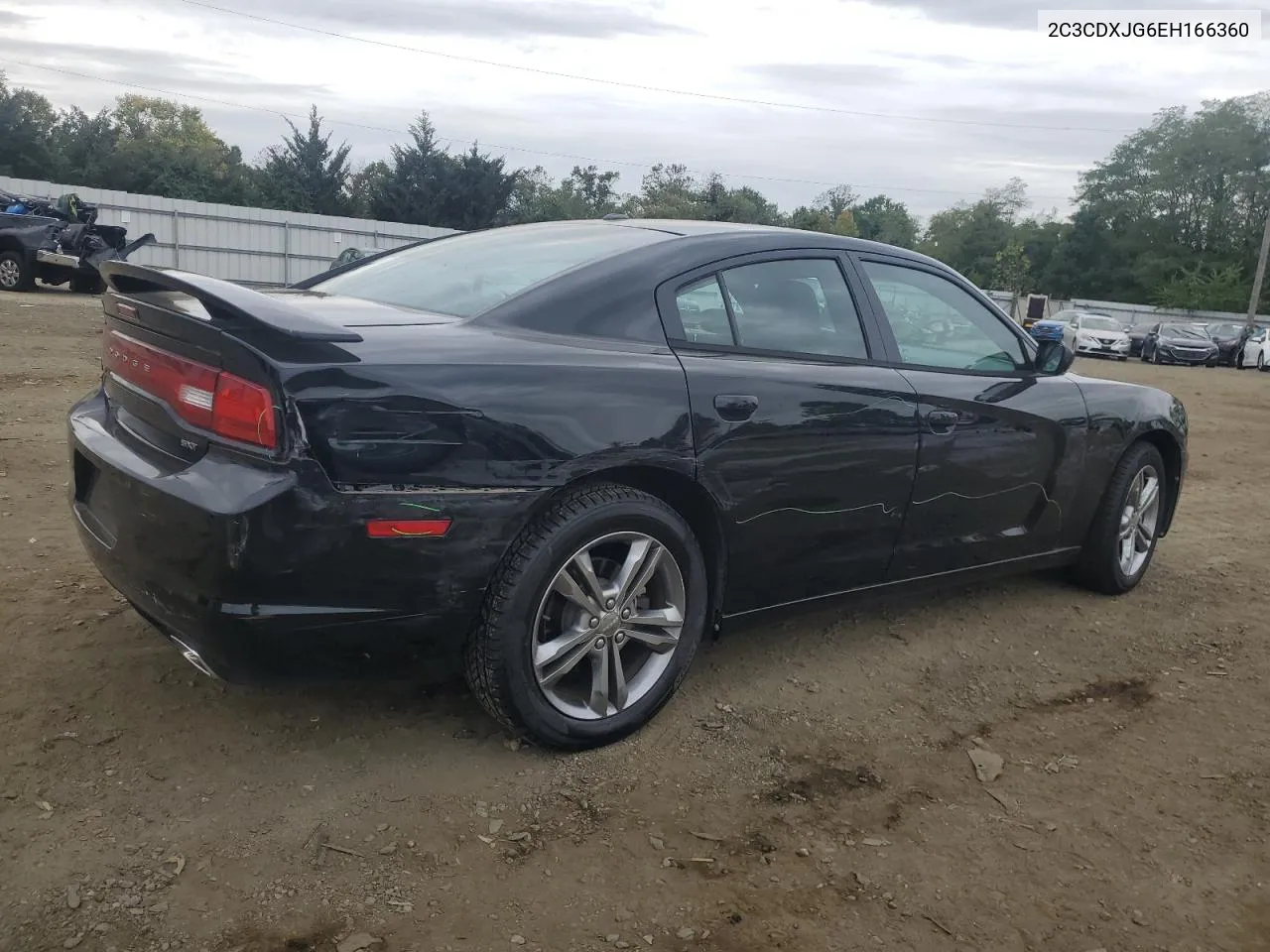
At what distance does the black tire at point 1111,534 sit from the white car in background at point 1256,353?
2970cm

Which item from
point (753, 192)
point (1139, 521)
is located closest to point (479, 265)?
point (1139, 521)

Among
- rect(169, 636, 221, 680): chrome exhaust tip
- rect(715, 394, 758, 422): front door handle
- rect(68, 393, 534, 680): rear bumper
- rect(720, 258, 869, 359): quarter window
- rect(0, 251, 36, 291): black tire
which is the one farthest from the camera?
rect(0, 251, 36, 291): black tire

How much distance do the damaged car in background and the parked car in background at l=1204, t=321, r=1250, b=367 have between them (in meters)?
28.7

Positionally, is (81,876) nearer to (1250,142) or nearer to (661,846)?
(661,846)

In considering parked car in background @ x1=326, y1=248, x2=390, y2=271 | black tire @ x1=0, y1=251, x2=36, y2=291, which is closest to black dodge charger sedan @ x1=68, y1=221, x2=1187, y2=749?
parked car in background @ x1=326, y1=248, x2=390, y2=271

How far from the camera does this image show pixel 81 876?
88.7 inches

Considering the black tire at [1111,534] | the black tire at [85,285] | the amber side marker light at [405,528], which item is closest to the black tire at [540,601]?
the amber side marker light at [405,528]

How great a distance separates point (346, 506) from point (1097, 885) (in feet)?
6.52

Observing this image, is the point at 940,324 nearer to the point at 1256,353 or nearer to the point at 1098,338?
the point at 1098,338

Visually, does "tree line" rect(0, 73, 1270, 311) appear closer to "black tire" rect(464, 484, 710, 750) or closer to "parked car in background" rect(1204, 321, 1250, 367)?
"parked car in background" rect(1204, 321, 1250, 367)

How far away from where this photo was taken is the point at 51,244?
16.9 metres

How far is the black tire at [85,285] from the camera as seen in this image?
58.4 feet

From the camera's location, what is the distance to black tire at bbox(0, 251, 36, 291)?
17.0m

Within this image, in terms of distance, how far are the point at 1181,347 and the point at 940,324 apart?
100 ft
